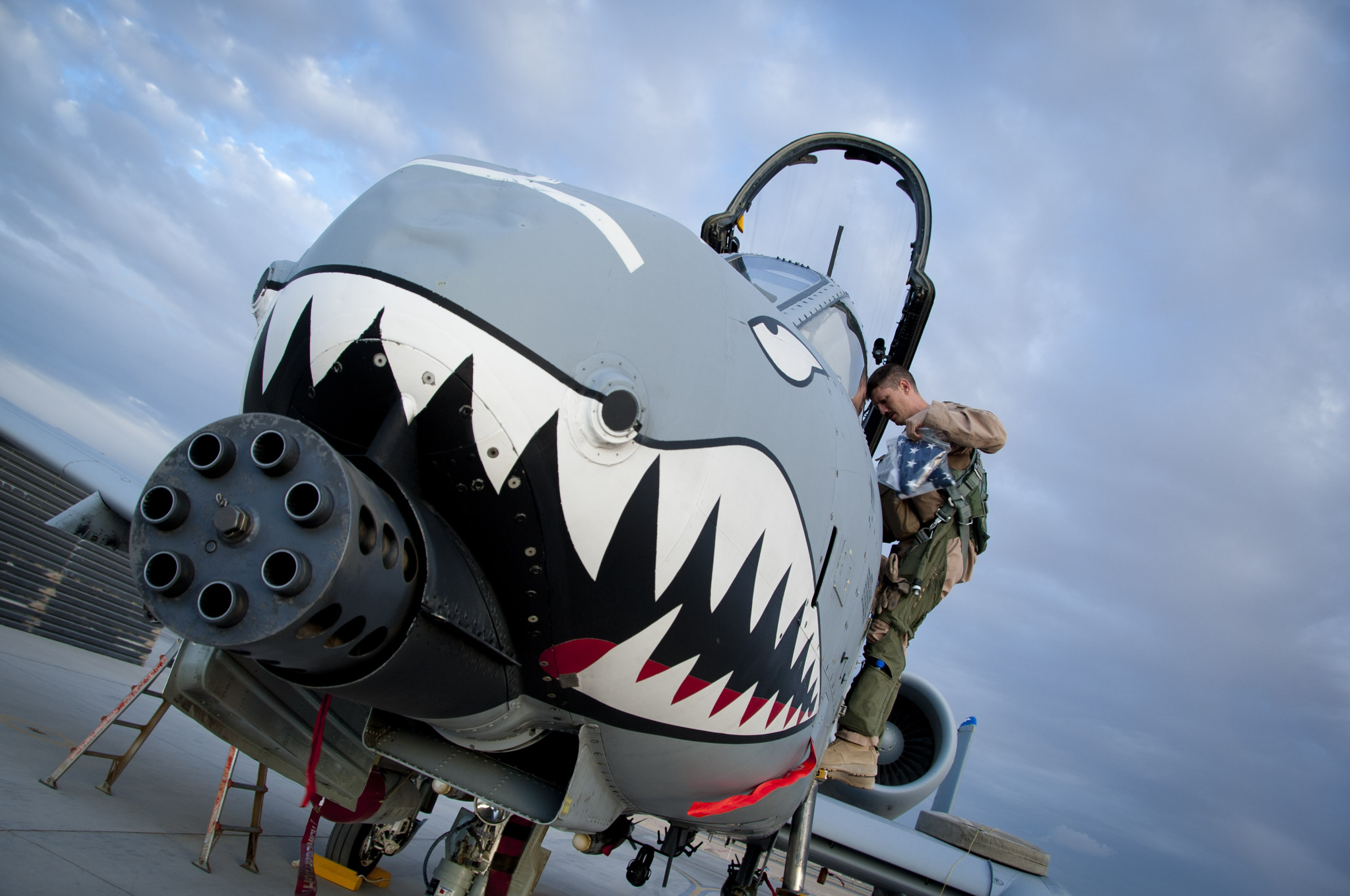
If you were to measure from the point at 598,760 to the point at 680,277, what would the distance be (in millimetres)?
1229

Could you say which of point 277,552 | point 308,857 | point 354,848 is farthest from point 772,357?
point 354,848

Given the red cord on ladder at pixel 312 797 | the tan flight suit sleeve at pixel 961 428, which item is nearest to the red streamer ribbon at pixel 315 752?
the red cord on ladder at pixel 312 797

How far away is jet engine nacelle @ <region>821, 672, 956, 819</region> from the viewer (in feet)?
19.2

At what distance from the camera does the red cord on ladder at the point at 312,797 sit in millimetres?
1965

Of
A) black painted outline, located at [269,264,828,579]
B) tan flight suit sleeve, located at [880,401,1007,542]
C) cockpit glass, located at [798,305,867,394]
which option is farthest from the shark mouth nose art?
cockpit glass, located at [798,305,867,394]

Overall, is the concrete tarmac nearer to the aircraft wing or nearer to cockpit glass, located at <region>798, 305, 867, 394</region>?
the aircraft wing

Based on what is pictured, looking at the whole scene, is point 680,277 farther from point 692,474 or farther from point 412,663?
point 412,663

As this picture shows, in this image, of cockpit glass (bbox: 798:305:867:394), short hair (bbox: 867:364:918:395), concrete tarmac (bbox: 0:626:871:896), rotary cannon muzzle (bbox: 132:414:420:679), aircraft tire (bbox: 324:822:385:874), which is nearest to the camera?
rotary cannon muzzle (bbox: 132:414:420:679)

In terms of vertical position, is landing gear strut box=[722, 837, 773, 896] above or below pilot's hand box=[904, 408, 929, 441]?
below

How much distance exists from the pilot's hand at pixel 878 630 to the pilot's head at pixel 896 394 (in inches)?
38.1

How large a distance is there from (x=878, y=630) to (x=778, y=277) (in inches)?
69.2

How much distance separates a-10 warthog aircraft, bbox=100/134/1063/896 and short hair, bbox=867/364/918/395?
1.52 m

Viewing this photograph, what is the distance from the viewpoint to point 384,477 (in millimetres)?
1533

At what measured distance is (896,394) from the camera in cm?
359
